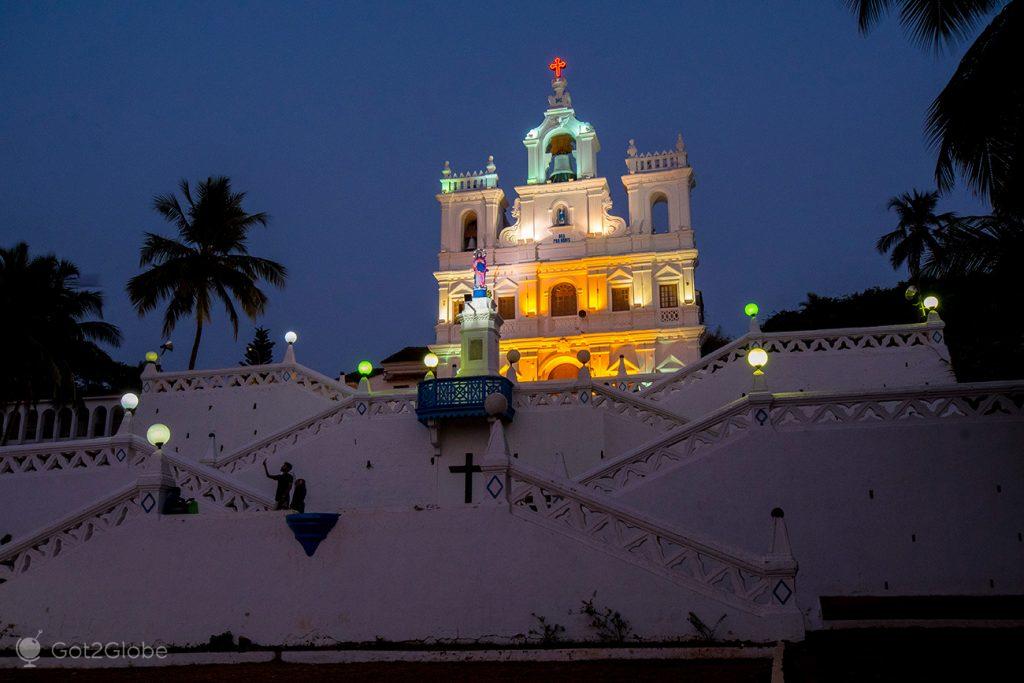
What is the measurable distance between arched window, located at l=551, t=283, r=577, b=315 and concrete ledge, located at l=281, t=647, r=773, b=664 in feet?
96.7

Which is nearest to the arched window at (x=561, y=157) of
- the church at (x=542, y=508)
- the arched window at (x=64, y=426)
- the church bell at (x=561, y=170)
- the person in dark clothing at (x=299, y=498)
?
the church bell at (x=561, y=170)

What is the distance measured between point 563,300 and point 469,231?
6474mm

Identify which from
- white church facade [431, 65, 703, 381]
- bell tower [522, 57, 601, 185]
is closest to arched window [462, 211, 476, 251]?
white church facade [431, 65, 703, 381]

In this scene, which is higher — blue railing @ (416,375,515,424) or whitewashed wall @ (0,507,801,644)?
blue railing @ (416,375,515,424)

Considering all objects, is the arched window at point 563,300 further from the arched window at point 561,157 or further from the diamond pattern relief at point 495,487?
the diamond pattern relief at point 495,487

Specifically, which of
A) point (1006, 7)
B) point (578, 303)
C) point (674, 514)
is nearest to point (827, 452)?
point (674, 514)

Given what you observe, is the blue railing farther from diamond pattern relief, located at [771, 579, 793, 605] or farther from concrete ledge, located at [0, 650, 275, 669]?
diamond pattern relief, located at [771, 579, 793, 605]

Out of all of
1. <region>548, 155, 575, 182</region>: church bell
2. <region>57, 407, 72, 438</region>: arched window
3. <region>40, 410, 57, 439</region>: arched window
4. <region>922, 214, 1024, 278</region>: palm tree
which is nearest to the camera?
<region>922, 214, 1024, 278</region>: palm tree

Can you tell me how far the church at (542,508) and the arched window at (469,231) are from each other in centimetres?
1709

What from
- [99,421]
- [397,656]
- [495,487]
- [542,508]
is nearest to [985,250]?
[542,508]

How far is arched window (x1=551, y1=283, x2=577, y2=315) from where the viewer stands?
127 ft

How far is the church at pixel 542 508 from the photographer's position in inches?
404

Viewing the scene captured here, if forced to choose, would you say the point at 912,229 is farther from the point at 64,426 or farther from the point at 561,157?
the point at 64,426

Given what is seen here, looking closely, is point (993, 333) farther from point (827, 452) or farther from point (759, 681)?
point (759, 681)
